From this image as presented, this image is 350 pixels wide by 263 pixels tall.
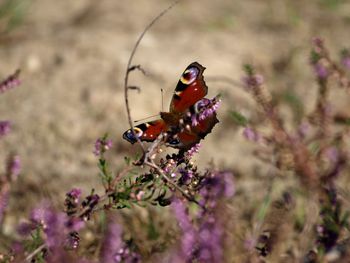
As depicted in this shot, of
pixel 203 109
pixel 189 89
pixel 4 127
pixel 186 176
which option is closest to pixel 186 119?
pixel 203 109

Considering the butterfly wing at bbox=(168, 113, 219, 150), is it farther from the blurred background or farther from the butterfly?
the blurred background

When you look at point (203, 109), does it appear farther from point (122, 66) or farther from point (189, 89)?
point (122, 66)

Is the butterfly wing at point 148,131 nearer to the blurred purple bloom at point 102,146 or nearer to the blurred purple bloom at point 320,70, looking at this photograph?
the blurred purple bloom at point 102,146

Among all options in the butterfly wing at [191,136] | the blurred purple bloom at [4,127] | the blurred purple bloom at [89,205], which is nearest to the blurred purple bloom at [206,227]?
the butterfly wing at [191,136]

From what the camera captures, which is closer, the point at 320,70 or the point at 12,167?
the point at 12,167

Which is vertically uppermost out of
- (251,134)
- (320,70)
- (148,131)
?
(320,70)

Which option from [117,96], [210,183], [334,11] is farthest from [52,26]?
[210,183]

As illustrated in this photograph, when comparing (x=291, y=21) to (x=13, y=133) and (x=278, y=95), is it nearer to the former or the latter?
(x=278, y=95)

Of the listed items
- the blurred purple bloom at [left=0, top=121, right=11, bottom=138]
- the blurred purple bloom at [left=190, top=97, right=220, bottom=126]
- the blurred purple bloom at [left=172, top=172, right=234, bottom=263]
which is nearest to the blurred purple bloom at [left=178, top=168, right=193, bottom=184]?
the blurred purple bloom at [left=172, top=172, right=234, bottom=263]
